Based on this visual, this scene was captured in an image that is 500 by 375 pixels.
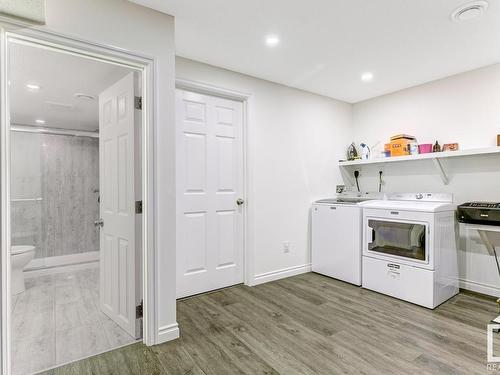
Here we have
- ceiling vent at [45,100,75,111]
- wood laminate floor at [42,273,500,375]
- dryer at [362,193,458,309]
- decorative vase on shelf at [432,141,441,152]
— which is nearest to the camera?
wood laminate floor at [42,273,500,375]

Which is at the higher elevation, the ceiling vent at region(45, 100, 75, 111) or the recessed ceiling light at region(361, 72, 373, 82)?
the recessed ceiling light at region(361, 72, 373, 82)

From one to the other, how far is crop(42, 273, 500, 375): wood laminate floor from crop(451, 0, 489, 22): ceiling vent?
239cm

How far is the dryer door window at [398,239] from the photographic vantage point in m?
2.68

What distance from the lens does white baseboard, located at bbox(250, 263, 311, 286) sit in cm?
319

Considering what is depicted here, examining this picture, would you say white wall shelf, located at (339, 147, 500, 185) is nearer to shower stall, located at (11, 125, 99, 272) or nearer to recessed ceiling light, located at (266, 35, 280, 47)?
recessed ceiling light, located at (266, 35, 280, 47)

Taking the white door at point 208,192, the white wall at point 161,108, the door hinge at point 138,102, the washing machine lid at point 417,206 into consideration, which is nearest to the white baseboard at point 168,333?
the white wall at point 161,108

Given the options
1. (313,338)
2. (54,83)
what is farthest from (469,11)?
(54,83)

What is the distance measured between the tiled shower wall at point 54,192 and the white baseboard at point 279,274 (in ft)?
9.94

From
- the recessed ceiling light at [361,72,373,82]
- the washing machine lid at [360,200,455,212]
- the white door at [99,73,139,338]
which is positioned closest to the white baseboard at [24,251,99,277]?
the white door at [99,73,139,338]

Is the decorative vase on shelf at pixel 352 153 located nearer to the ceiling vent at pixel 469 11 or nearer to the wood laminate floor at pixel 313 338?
the wood laminate floor at pixel 313 338

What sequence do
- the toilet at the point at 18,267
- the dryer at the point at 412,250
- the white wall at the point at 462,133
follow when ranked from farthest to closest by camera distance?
the toilet at the point at 18,267, the white wall at the point at 462,133, the dryer at the point at 412,250

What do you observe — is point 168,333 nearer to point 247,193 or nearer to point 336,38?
point 247,193

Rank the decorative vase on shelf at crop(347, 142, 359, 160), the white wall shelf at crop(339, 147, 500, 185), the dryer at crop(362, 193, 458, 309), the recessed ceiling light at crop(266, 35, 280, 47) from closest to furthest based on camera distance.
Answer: the recessed ceiling light at crop(266, 35, 280, 47) → the dryer at crop(362, 193, 458, 309) → the white wall shelf at crop(339, 147, 500, 185) → the decorative vase on shelf at crop(347, 142, 359, 160)

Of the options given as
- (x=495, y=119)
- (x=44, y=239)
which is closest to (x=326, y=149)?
(x=495, y=119)
